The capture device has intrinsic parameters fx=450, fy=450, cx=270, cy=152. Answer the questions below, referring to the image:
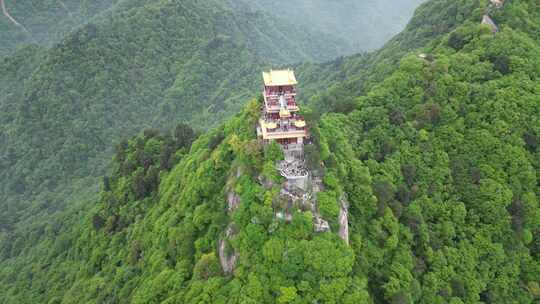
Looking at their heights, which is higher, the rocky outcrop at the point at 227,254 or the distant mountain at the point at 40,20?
the distant mountain at the point at 40,20

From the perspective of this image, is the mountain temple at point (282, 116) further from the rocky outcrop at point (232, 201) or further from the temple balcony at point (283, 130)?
the rocky outcrop at point (232, 201)

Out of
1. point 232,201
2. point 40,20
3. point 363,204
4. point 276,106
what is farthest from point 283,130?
point 40,20

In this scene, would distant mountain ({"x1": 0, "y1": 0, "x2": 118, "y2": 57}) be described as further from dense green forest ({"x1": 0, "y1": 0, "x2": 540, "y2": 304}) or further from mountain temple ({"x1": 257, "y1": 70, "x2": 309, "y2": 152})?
mountain temple ({"x1": 257, "y1": 70, "x2": 309, "y2": 152})

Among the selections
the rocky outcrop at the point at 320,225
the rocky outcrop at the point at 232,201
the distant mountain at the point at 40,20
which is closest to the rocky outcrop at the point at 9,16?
the distant mountain at the point at 40,20

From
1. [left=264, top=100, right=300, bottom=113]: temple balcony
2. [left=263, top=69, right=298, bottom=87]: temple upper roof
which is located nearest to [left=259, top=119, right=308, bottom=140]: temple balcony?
[left=264, top=100, right=300, bottom=113]: temple balcony

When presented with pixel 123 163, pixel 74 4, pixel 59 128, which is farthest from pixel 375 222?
pixel 74 4
